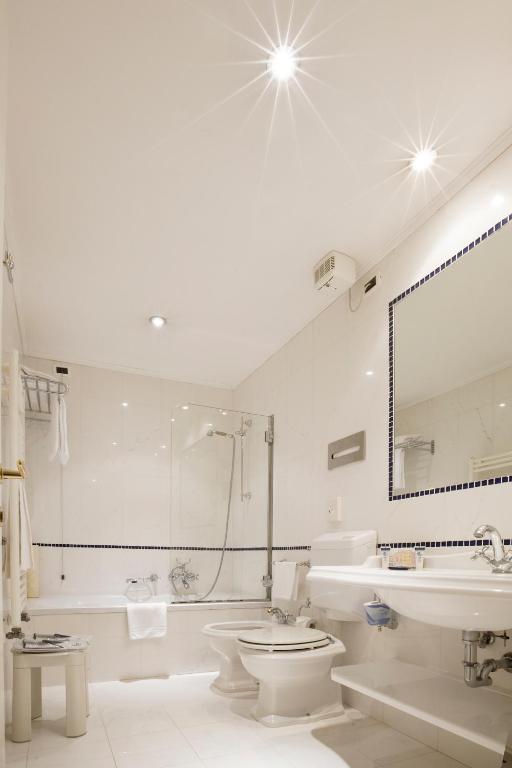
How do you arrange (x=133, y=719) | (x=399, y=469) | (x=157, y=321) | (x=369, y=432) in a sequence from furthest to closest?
(x=157, y=321), (x=369, y=432), (x=133, y=719), (x=399, y=469)

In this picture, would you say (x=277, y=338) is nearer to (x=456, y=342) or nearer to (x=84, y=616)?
(x=456, y=342)

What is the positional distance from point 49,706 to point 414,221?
10.0ft

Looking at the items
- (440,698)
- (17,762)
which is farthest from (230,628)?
(440,698)

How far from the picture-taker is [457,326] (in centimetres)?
237

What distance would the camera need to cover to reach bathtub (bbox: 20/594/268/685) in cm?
345

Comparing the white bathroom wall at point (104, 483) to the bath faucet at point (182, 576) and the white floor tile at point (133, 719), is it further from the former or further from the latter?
the white floor tile at point (133, 719)

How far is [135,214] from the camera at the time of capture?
2.64 meters

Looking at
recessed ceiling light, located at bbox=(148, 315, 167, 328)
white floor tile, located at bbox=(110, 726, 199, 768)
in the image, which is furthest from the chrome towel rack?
white floor tile, located at bbox=(110, 726, 199, 768)

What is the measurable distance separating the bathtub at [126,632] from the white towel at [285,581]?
522 mm

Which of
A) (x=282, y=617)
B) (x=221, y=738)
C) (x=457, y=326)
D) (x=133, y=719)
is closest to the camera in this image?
(x=457, y=326)

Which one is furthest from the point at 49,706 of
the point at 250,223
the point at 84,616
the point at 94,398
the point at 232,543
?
the point at 250,223

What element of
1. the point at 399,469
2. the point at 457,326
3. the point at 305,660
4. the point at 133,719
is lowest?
the point at 133,719

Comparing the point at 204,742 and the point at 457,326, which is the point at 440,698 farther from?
the point at 457,326

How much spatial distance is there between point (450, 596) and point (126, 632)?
261 centimetres
